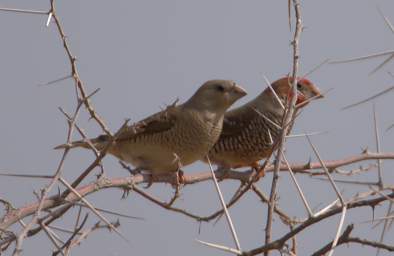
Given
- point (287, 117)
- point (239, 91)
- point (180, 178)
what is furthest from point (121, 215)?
point (239, 91)

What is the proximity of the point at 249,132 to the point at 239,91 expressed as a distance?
1.13 meters

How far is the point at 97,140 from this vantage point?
6.66 meters

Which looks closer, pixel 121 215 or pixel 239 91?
pixel 121 215

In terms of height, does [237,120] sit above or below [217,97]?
below

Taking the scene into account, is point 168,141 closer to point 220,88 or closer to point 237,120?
point 220,88

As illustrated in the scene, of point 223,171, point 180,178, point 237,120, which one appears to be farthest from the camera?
point 237,120

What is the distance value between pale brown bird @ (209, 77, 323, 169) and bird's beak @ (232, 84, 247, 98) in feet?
2.07

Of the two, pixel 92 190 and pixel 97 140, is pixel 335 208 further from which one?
pixel 97 140

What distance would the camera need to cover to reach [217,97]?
7.37 metres

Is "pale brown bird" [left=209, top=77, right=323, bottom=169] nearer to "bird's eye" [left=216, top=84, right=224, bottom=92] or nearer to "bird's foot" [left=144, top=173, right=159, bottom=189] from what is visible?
"bird's eye" [left=216, top=84, right=224, bottom=92]

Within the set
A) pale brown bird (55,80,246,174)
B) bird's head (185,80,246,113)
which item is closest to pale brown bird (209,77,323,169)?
bird's head (185,80,246,113)

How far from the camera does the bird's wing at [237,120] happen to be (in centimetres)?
828

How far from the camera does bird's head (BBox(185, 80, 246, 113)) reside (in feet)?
23.8

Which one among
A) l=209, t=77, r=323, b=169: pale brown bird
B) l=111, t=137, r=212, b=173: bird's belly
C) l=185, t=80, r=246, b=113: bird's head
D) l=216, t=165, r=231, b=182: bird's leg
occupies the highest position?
l=185, t=80, r=246, b=113: bird's head
